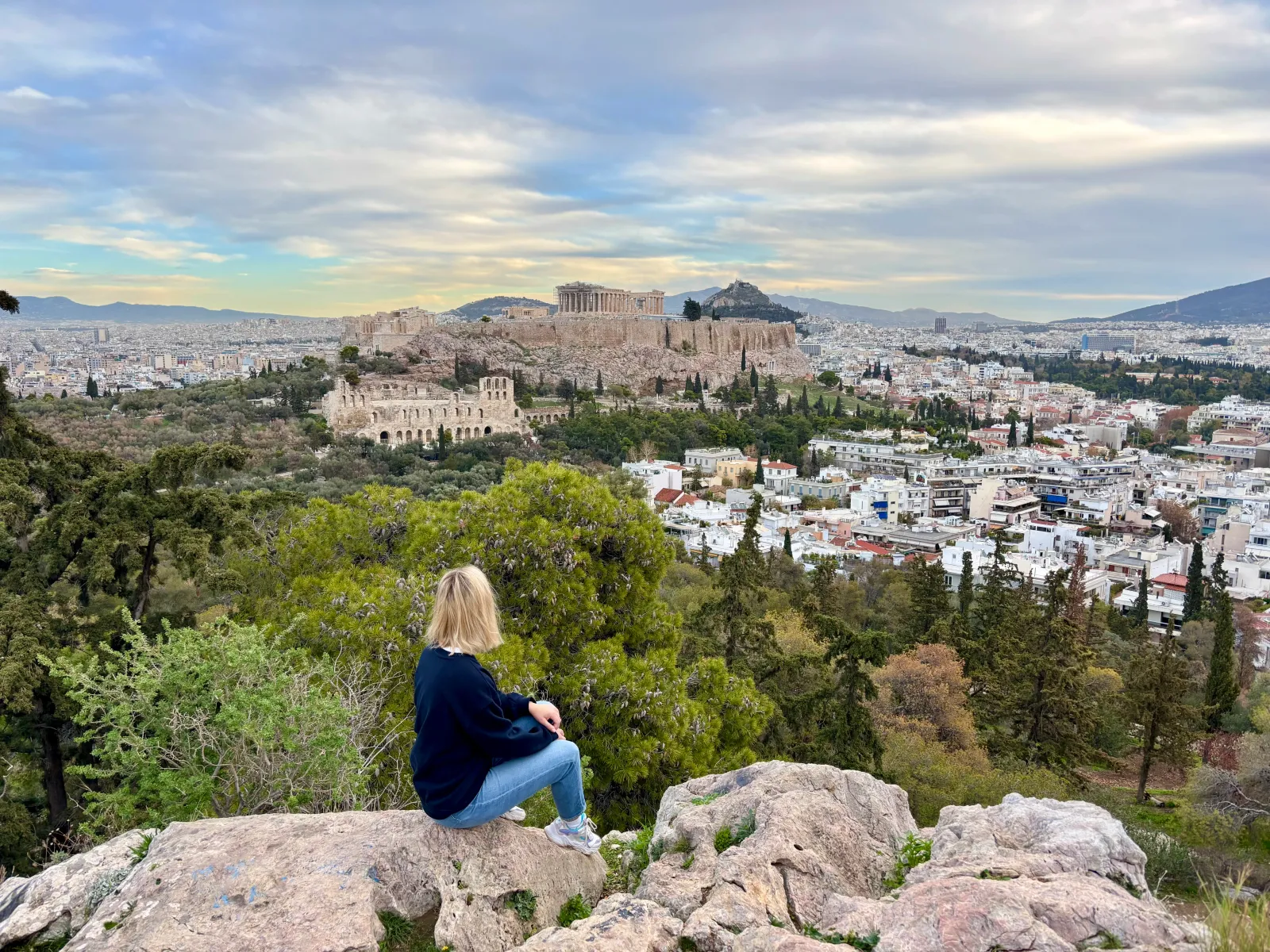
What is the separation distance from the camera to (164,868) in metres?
3.61

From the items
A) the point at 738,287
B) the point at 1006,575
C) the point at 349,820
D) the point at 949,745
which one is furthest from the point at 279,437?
the point at 738,287

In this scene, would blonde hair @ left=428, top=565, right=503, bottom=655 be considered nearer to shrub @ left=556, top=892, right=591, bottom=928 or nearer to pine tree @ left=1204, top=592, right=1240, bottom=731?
shrub @ left=556, top=892, right=591, bottom=928

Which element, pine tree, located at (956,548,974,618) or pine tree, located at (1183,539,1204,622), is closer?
pine tree, located at (956,548,974,618)

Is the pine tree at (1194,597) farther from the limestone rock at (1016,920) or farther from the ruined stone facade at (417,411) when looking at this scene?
Answer: the ruined stone facade at (417,411)

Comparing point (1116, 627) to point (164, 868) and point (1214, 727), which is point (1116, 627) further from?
point (164, 868)

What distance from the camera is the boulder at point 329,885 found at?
132 inches

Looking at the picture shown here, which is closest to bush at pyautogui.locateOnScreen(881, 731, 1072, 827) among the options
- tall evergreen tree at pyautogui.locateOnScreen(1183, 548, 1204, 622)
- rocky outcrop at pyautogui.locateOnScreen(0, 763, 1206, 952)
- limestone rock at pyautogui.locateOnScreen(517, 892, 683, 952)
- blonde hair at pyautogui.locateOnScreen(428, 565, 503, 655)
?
rocky outcrop at pyautogui.locateOnScreen(0, 763, 1206, 952)

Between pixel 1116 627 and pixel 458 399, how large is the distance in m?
40.6

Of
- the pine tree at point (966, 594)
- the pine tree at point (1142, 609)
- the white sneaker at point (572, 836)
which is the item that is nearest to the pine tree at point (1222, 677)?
the pine tree at point (966, 594)

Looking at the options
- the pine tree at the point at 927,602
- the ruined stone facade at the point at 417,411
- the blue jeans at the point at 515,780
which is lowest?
the pine tree at the point at 927,602

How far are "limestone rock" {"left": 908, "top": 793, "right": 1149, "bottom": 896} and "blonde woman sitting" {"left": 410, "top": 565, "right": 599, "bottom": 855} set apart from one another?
75.9 inches

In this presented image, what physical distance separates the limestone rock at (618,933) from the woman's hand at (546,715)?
732mm

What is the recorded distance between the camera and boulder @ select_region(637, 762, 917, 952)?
3.78 metres

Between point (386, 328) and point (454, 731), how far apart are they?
7865 centimetres
